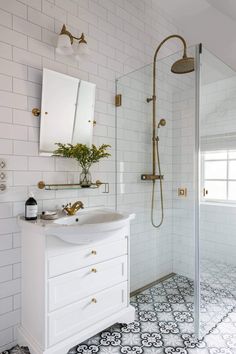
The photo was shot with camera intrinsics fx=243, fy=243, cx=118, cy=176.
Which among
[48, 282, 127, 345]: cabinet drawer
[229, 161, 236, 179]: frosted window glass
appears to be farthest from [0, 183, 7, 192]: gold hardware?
[229, 161, 236, 179]: frosted window glass

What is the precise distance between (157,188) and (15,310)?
5.08 ft

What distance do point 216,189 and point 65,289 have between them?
1671 mm

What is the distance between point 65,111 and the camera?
2.00m

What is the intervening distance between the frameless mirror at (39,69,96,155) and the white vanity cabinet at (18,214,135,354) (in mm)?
715

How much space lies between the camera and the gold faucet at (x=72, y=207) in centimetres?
189

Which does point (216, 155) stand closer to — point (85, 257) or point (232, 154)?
point (232, 154)

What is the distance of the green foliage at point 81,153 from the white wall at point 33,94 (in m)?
0.10

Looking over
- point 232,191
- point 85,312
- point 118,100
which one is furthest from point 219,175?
point 85,312

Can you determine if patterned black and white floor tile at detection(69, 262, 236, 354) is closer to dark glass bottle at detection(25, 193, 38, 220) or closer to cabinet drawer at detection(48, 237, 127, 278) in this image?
cabinet drawer at detection(48, 237, 127, 278)

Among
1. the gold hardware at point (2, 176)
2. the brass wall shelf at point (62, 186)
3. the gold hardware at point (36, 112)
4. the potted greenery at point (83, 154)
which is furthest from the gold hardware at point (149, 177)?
the gold hardware at point (2, 176)

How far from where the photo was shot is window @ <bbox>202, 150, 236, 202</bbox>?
2.15m

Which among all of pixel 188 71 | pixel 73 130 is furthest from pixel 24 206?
pixel 188 71

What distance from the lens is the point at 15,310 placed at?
1.75 metres

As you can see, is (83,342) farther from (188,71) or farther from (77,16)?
(77,16)
